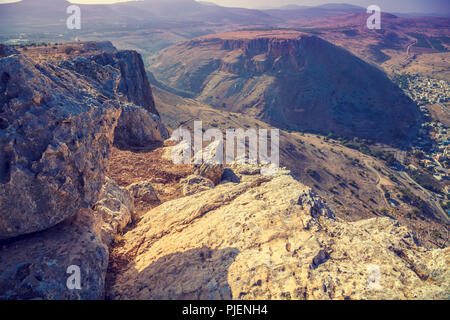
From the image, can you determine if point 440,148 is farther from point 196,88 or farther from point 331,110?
point 196,88

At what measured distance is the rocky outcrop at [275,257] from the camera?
469 centimetres

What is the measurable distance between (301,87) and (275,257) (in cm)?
8663

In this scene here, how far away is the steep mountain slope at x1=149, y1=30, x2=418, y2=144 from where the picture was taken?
74.6 m

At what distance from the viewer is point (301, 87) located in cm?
8431

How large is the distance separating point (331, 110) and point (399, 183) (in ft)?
124

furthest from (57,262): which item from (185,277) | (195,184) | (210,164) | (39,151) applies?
(210,164)

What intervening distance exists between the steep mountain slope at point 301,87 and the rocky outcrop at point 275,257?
69.0 metres

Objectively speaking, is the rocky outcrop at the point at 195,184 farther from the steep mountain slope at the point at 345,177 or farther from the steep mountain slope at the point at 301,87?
the steep mountain slope at the point at 301,87

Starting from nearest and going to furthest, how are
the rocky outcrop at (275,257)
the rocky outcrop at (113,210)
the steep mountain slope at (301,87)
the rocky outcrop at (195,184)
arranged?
the rocky outcrop at (275,257)
the rocky outcrop at (113,210)
the rocky outcrop at (195,184)
the steep mountain slope at (301,87)

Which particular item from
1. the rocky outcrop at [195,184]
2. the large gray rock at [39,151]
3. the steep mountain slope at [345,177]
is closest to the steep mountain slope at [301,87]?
the steep mountain slope at [345,177]

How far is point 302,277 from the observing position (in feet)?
16.0

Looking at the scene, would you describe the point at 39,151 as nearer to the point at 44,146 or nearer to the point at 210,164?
the point at 44,146

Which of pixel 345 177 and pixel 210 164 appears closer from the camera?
pixel 210 164

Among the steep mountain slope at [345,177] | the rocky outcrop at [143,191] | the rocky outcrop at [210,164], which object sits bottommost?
Answer: the steep mountain slope at [345,177]
